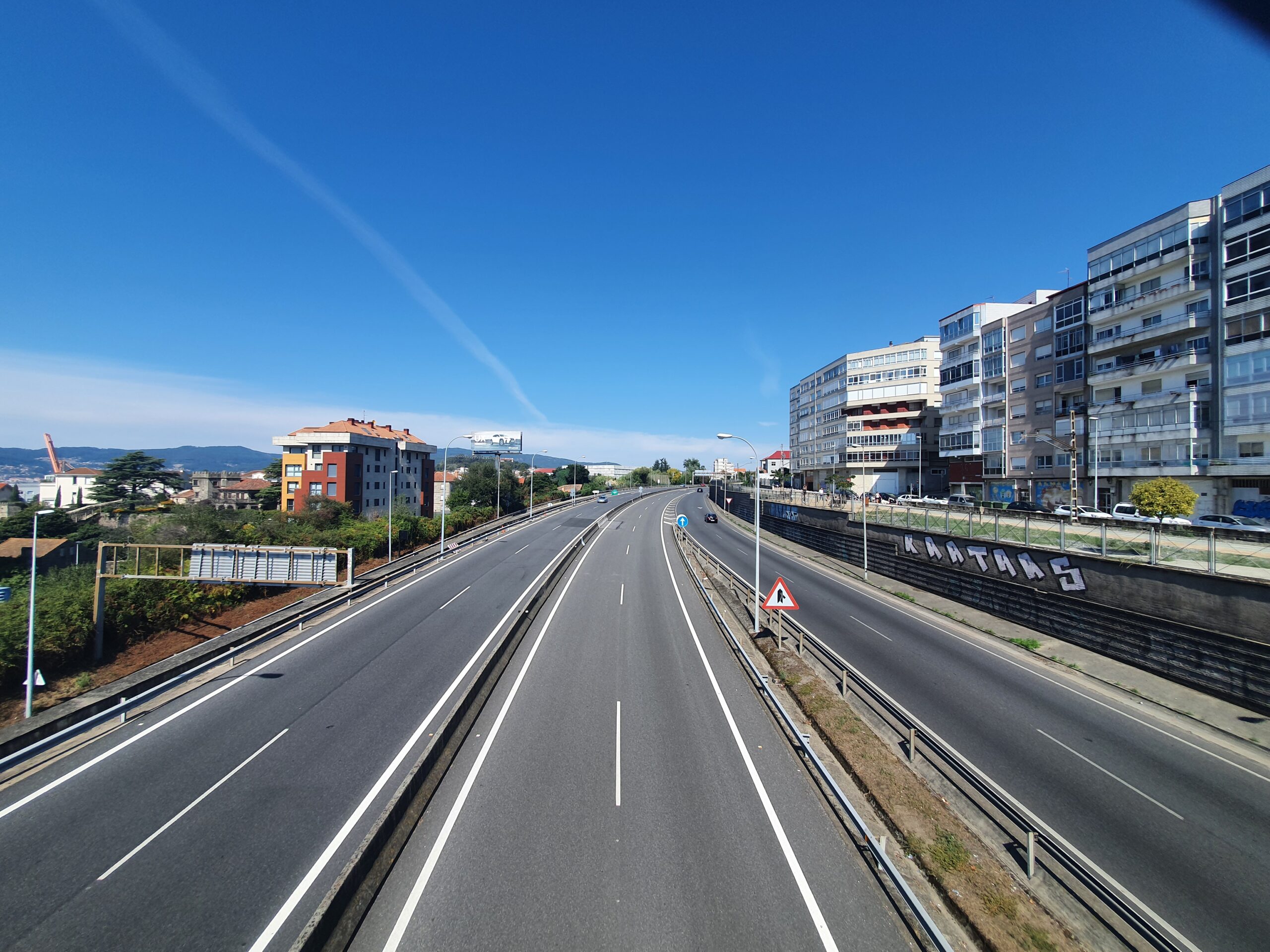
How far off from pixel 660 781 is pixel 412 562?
29256mm

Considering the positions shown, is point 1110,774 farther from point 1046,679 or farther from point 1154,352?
point 1154,352

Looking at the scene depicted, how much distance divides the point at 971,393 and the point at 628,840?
66.8m

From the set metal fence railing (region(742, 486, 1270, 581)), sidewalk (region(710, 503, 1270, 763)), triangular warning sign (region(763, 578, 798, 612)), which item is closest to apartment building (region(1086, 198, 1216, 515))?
metal fence railing (region(742, 486, 1270, 581))

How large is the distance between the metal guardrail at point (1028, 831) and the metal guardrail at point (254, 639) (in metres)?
19.3

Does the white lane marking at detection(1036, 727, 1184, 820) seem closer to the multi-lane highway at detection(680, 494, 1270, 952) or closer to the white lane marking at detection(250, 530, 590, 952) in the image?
the multi-lane highway at detection(680, 494, 1270, 952)

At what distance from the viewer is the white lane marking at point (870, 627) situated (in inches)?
861

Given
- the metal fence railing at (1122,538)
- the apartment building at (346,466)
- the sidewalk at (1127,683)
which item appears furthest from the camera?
the apartment building at (346,466)

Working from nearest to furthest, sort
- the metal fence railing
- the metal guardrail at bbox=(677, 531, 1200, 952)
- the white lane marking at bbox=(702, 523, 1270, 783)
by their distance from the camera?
the metal guardrail at bbox=(677, 531, 1200, 952) < the white lane marking at bbox=(702, 523, 1270, 783) < the metal fence railing

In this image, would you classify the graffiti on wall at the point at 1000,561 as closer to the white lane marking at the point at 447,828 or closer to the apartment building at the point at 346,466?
the white lane marking at the point at 447,828

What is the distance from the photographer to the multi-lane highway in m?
8.25

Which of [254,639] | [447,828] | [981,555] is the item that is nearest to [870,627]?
[981,555]

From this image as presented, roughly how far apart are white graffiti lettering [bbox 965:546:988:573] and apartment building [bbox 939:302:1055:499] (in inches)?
1437

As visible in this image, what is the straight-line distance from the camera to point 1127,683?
17062 millimetres

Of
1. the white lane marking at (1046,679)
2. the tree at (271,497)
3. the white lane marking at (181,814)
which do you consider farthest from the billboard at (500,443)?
the white lane marking at (181,814)
